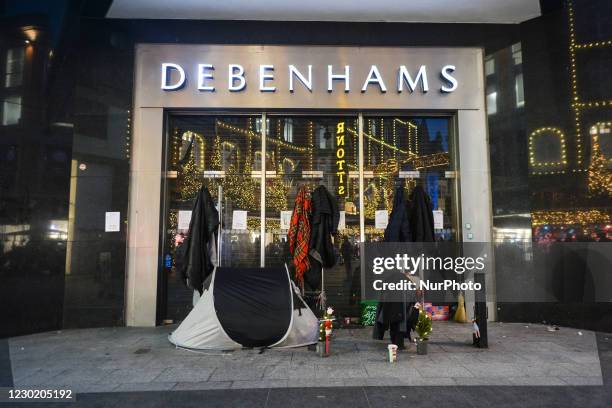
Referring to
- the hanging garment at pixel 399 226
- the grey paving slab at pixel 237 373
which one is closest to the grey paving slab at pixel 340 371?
the grey paving slab at pixel 237 373

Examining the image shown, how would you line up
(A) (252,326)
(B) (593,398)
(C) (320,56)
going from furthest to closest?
(C) (320,56) → (A) (252,326) → (B) (593,398)

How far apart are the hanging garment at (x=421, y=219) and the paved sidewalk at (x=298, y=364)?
60.8 inches

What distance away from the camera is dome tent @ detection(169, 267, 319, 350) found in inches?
223

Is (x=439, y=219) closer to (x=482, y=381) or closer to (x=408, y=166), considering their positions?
(x=408, y=166)

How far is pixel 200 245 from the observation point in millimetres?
6656

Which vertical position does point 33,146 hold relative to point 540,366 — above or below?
above

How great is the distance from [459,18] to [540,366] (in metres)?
6.29

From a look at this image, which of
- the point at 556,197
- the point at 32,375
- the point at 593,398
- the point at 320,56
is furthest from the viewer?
the point at 320,56

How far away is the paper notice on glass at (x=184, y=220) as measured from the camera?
26.6 feet

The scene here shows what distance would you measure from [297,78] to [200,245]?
365 cm

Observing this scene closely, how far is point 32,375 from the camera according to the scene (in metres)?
4.83

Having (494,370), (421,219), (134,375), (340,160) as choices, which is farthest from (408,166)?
(134,375)

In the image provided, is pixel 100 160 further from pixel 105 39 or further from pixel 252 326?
pixel 252 326

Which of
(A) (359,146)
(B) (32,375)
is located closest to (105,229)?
(B) (32,375)
